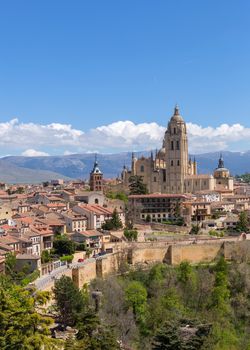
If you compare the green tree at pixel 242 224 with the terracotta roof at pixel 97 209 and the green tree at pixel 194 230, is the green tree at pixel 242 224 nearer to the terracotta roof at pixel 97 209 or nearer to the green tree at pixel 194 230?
the green tree at pixel 194 230

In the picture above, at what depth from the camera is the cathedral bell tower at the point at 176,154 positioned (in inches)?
3019

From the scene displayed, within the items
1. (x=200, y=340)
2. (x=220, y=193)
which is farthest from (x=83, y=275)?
(x=220, y=193)

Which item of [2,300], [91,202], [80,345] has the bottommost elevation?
[80,345]

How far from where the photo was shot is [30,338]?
51.1ft

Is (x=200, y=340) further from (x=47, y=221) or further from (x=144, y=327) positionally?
(x=47, y=221)

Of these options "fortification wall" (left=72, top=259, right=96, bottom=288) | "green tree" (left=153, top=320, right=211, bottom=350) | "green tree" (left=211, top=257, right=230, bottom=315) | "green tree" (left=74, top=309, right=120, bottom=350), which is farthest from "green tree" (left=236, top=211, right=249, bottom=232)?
"green tree" (left=74, top=309, right=120, bottom=350)

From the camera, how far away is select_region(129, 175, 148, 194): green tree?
71062mm

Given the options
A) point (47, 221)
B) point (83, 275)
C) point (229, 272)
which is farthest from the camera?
point (47, 221)

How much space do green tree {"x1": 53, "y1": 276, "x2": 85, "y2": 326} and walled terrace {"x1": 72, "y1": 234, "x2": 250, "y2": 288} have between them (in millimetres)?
10285

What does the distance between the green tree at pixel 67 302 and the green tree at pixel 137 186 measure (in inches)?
1614

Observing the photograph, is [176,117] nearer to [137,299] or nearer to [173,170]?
[173,170]

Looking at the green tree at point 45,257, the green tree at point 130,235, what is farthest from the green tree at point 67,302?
the green tree at point 130,235

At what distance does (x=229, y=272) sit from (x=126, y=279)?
26.1 feet

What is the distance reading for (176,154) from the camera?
77.5m
